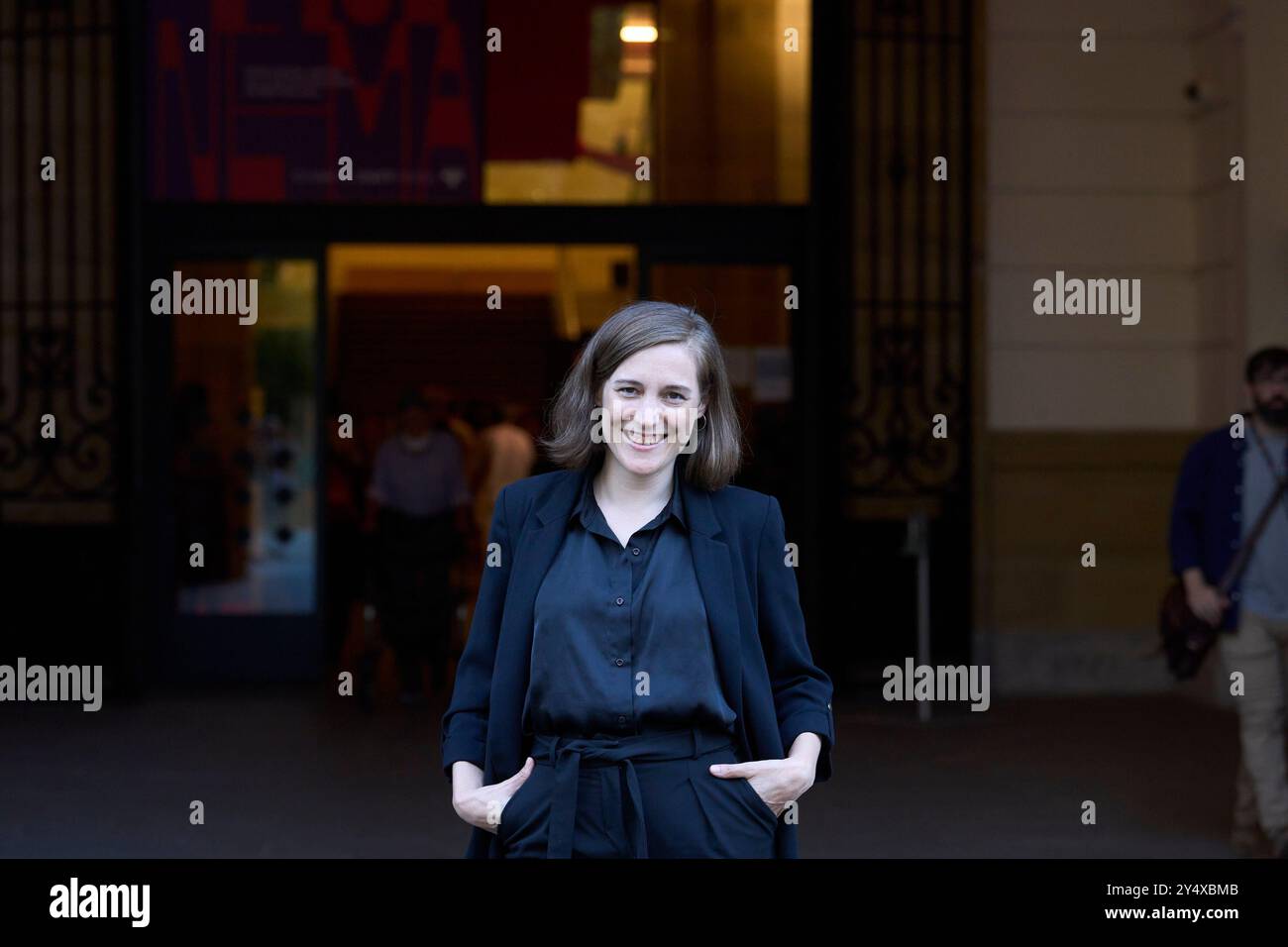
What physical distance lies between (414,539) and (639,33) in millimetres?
Result: 3429

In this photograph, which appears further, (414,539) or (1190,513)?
(414,539)

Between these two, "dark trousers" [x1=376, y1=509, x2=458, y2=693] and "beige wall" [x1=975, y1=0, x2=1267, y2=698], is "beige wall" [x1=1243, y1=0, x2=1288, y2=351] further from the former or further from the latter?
"dark trousers" [x1=376, y1=509, x2=458, y2=693]

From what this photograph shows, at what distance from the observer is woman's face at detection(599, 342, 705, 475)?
2.94 m

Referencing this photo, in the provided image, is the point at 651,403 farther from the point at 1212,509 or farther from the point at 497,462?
the point at 497,462

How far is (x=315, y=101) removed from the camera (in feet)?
33.1

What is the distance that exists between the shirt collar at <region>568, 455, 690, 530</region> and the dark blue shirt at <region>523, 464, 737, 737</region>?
9 centimetres

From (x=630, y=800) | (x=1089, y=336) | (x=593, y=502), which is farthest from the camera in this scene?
(x=1089, y=336)

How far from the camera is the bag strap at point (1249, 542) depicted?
6.15 m

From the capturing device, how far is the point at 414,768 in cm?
801

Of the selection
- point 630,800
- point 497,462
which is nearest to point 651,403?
point 630,800

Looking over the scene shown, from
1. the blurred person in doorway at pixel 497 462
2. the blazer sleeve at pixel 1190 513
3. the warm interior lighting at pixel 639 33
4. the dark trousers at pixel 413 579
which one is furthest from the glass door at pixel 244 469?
the blazer sleeve at pixel 1190 513

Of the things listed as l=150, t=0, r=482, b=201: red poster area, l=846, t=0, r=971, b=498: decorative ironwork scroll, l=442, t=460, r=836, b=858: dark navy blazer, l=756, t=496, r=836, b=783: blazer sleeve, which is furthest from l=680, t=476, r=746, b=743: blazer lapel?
l=150, t=0, r=482, b=201: red poster area

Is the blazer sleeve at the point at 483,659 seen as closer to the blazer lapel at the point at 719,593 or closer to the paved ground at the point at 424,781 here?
the blazer lapel at the point at 719,593
